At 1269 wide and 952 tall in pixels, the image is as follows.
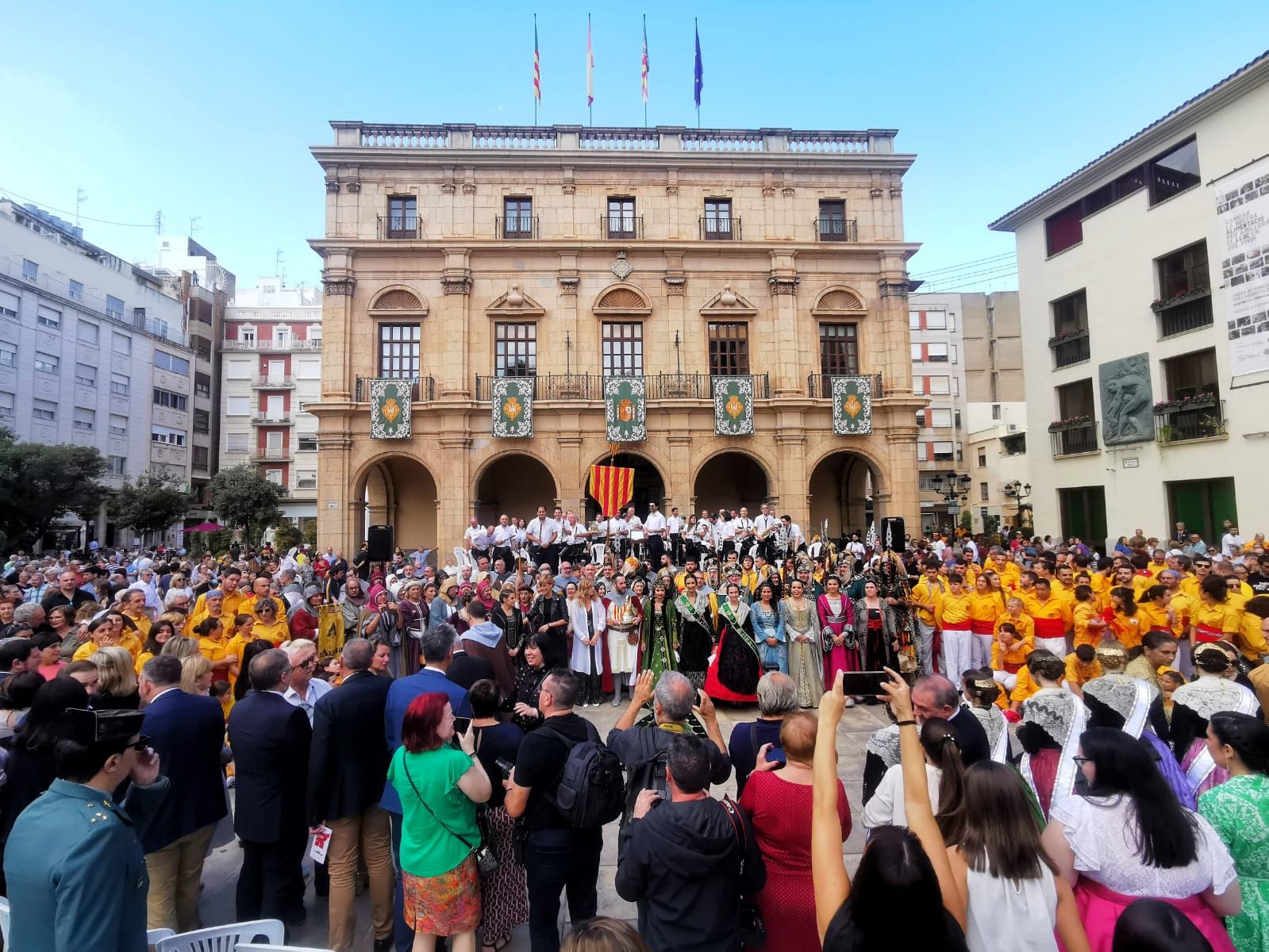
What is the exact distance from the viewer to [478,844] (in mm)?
3539

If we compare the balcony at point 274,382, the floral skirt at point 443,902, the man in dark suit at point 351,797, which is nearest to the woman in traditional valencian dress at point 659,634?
the man in dark suit at point 351,797

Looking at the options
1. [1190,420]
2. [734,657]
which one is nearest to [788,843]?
[734,657]

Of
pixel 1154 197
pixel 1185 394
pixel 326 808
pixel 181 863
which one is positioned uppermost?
pixel 1154 197

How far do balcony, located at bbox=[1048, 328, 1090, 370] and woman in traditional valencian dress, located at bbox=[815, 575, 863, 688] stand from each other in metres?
18.2

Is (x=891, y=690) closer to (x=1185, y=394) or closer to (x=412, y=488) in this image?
(x=1185, y=394)

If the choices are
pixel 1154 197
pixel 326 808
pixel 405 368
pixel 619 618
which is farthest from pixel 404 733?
pixel 1154 197

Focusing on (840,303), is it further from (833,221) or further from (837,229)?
(833,221)

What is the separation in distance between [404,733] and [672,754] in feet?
4.72

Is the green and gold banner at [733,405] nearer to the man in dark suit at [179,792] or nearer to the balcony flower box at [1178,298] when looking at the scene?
the balcony flower box at [1178,298]

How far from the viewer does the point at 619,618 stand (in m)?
9.34

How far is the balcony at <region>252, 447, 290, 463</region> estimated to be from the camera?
4469 centimetres

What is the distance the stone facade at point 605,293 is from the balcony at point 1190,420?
686cm

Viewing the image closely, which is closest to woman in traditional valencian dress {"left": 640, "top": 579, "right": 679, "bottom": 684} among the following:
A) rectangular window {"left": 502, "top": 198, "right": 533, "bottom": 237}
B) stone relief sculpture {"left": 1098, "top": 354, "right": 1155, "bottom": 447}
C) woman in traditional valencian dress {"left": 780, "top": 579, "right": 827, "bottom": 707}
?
woman in traditional valencian dress {"left": 780, "top": 579, "right": 827, "bottom": 707}

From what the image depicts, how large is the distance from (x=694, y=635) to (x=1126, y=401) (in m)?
18.5
